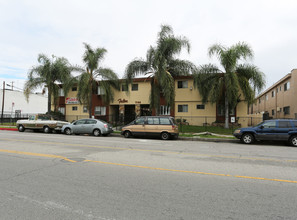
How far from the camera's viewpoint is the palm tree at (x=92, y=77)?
72.1ft

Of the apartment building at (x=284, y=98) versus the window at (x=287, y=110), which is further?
the window at (x=287, y=110)

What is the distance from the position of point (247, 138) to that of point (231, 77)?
25.5 feet

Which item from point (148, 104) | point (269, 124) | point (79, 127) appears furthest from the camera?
point (148, 104)

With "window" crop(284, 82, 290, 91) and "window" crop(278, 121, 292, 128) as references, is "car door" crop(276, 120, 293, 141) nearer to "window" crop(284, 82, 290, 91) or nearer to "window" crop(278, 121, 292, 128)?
"window" crop(278, 121, 292, 128)

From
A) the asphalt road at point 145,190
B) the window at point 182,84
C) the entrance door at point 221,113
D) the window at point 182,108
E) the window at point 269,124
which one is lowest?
the asphalt road at point 145,190

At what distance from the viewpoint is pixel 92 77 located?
23219 mm

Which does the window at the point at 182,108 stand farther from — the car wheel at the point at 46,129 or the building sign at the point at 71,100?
the building sign at the point at 71,100

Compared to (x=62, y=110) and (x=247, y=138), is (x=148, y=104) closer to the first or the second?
(x=62, y=110)

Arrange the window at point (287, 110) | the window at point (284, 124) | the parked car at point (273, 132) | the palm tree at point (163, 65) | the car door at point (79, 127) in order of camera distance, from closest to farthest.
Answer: the parked car at point (273, 132) → the window at point (284, 124) → the car door at point (79, 127) → the palm tree at point (163, 65) → the window at point (287, 110)

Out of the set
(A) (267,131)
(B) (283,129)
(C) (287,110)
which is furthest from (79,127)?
(C) (287,110)

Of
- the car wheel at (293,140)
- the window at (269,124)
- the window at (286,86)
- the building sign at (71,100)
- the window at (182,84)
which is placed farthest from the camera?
the building sign at (71,100)

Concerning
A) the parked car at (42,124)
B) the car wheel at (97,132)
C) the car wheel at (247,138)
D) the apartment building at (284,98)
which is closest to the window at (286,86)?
the apartment building at (284,98)

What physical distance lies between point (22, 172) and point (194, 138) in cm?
1144

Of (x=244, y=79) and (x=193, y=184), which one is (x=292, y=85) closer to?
(x=244, y=79)
